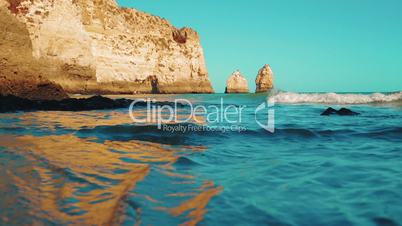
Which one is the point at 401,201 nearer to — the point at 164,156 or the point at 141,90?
the point at 164,156

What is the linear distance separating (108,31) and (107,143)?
4264 cm

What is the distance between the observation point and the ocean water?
85.2 inches

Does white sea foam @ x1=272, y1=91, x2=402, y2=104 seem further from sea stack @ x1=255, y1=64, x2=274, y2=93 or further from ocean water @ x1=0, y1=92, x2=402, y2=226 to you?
sea stack @ x1=255, y1=64, x2=274, y2=93

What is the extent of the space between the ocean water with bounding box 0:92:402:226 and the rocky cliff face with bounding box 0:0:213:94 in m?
19.5

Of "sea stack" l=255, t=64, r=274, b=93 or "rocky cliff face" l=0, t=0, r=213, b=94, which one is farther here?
"sea stack" l=255, t=64, r=274, b=93

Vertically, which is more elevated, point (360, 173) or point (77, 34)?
point (77, 34)

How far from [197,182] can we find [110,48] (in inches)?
1743

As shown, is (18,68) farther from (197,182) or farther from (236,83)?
(236,83)

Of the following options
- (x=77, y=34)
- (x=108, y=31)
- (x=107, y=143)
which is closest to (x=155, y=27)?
(x=108, y=31)

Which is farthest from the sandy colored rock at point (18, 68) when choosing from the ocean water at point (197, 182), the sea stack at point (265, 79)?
the sea stack at point (265, 79)

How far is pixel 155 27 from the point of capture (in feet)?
178

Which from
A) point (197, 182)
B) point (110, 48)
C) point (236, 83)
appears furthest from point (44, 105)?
point (236, 83)

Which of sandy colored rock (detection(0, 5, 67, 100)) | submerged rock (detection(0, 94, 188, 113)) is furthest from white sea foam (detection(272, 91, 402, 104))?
sandy colored rock (detection(0, 5, 67, 100))

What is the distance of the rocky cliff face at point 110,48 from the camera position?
32.6 m
